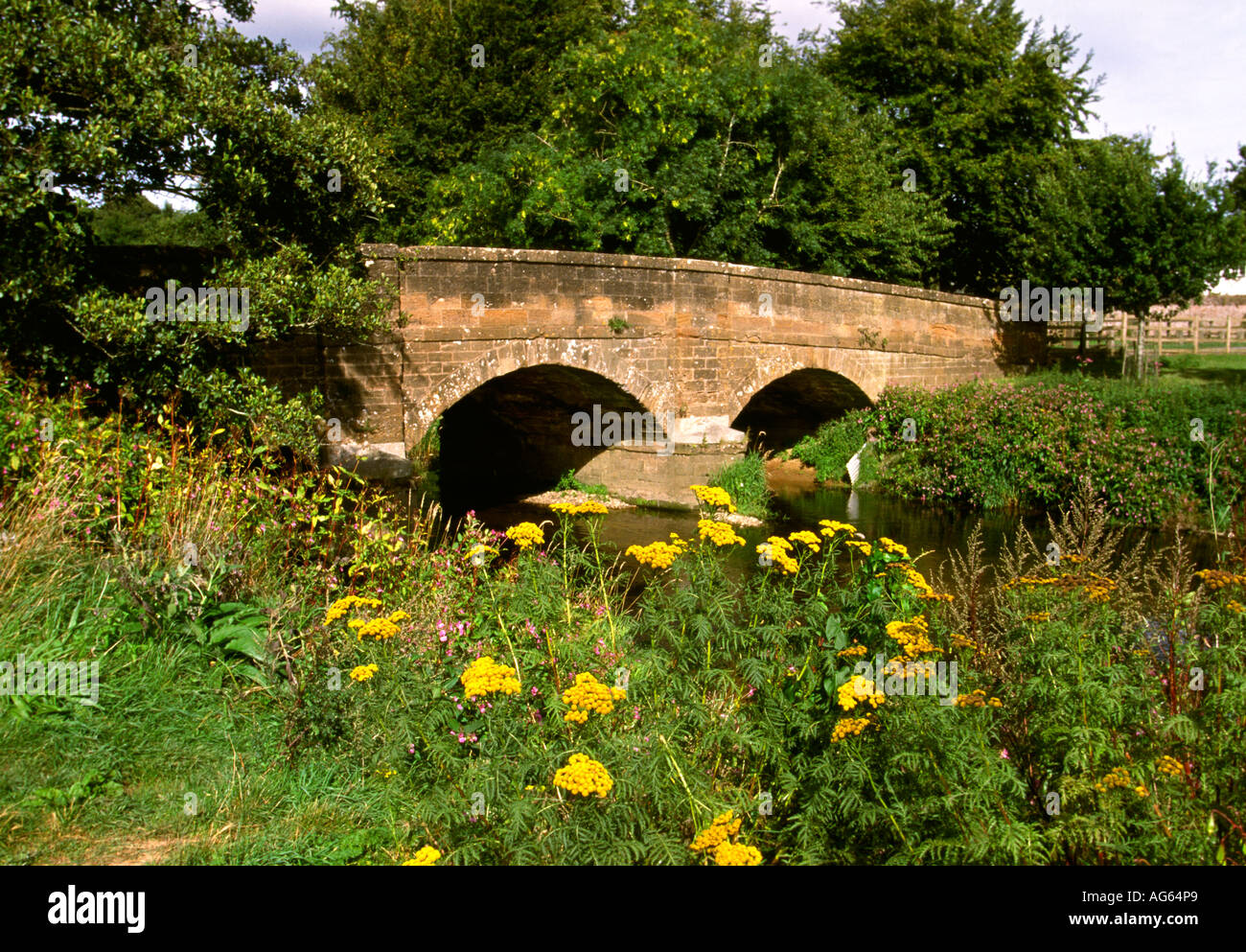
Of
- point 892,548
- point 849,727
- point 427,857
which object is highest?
point 892,548

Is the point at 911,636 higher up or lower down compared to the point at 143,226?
lower down

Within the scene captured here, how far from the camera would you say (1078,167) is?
1864 cm

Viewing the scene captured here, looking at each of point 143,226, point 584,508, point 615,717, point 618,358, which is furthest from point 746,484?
point 143,226

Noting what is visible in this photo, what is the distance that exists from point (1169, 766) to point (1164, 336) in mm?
28523

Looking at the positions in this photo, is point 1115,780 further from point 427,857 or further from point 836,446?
point 836,446

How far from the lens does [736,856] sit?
8.95ft

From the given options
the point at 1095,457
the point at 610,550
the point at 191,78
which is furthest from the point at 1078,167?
the point at 191,78

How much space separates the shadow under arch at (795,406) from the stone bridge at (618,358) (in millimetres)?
40

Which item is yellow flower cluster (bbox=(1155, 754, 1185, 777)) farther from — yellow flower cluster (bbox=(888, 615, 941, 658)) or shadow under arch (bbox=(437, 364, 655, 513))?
shadow under arch (bbox=(437, 364, 655, 513))

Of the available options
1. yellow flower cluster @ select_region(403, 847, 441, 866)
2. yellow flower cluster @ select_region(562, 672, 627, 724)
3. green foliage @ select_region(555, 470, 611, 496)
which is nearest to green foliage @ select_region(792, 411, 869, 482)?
green foliage @ select_region(555, 470, 611, 496)
